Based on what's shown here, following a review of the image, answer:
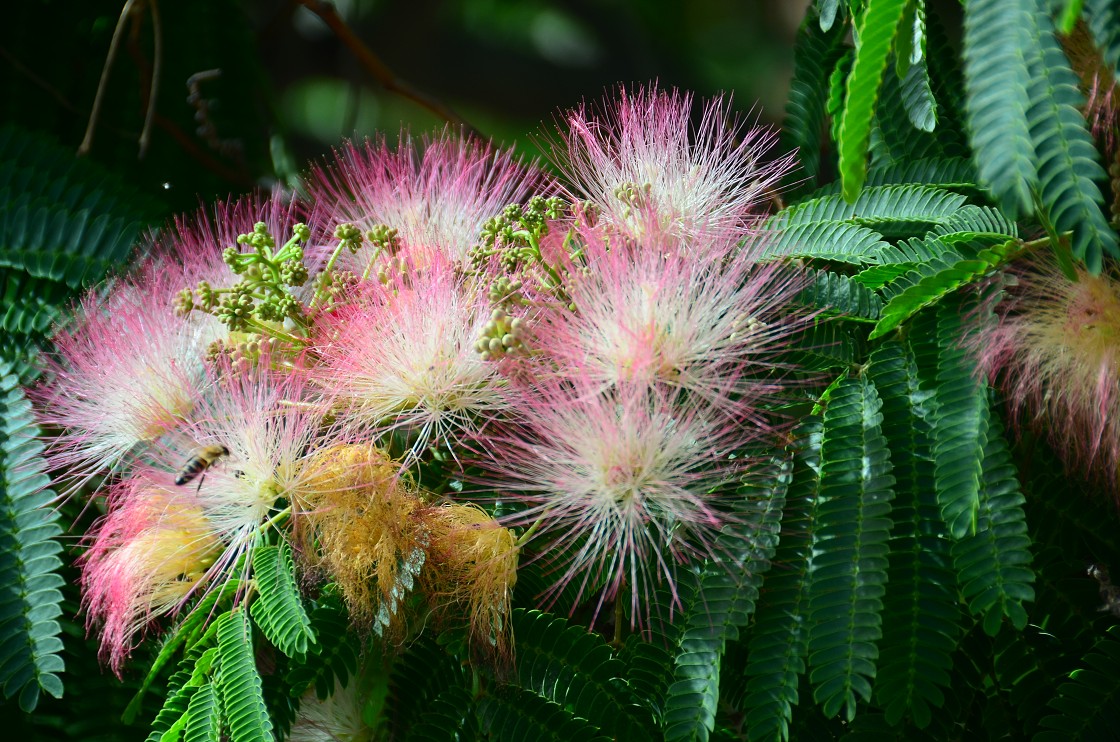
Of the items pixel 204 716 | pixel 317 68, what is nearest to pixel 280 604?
pixel 204 716

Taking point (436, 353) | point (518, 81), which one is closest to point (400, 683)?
point (436, 353)

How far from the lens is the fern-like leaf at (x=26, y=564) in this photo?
1815 millimetres

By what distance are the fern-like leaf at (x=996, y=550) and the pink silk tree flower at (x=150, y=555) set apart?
1.21 metres

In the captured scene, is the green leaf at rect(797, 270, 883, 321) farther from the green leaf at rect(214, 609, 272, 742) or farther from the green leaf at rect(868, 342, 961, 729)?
the green leaf at rect(214, 609, 272, 742)

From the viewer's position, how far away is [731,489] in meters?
1.63

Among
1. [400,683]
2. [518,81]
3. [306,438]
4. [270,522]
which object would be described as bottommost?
[400,683]

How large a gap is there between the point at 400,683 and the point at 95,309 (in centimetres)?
100

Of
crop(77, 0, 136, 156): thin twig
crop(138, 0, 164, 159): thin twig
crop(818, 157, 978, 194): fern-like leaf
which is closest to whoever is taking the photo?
crop(818, 157, 978, 194): fern-like leaf

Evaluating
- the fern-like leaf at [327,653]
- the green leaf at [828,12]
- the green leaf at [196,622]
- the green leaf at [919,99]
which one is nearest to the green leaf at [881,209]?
the green leaf at [919,99]

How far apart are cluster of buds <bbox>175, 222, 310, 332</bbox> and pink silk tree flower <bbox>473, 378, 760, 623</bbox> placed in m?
0.47

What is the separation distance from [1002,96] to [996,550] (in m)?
0.62

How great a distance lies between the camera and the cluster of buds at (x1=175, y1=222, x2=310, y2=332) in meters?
1.81

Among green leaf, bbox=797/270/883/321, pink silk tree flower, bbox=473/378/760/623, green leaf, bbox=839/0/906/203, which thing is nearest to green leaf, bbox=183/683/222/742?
pink silk tree flower, bbox=473/378/760/623

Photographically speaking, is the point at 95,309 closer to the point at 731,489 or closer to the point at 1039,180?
the point at 731,489
